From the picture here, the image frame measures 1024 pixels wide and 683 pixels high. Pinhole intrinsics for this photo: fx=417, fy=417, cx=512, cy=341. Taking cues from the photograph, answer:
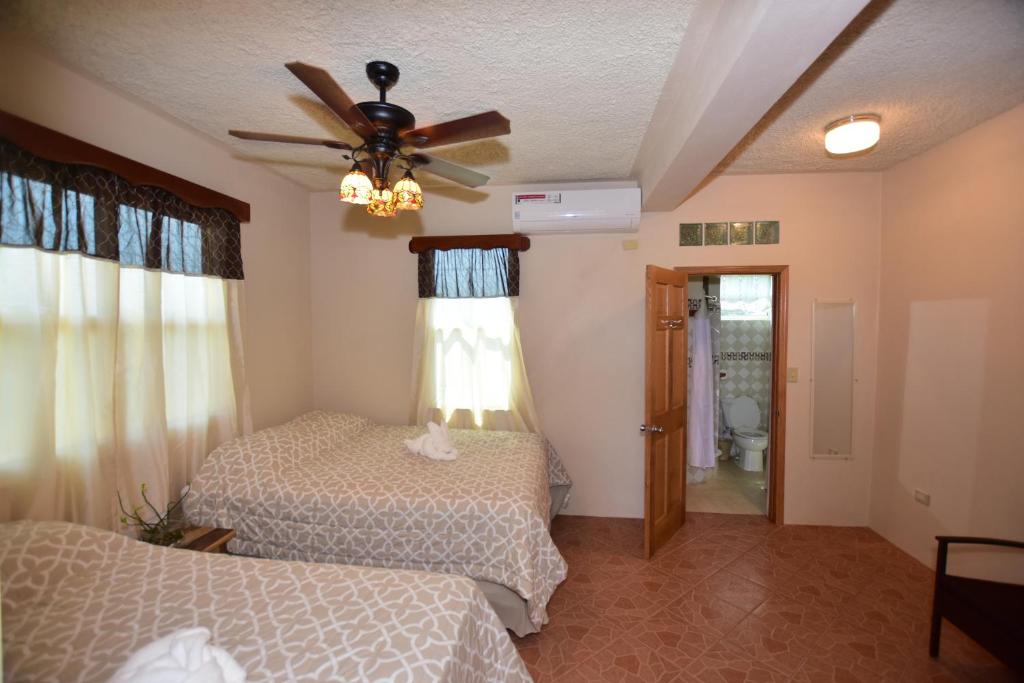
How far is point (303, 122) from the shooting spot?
2336mm

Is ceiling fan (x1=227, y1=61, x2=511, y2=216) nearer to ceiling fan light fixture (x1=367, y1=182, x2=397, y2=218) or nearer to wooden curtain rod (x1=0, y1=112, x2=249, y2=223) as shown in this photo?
ceiling fan light fixture (x1=367, y1=182, x2=397, y2=218)

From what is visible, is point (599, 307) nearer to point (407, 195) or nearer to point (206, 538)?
point (407, 195)

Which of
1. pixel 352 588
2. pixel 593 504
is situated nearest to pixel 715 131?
pixel 352 588

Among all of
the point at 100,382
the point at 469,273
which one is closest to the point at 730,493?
the point at 469,273

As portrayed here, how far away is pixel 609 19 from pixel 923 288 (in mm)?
2727

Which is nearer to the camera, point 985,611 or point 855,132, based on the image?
point 985,611

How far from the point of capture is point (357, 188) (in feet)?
5.42

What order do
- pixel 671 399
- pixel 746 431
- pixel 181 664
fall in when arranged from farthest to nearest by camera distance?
pixel 746 431, pixel 671 399, pixel 181 664

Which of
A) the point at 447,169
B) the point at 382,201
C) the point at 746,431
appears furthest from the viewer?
the point at 746,431

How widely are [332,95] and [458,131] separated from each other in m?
0.46

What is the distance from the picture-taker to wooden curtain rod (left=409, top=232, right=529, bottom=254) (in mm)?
3296

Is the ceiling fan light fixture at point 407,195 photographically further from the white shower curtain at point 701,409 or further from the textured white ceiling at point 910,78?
the white shower curtain at point 701,409

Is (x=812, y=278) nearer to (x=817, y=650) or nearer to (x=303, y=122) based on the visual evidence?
(x=817, y=650)

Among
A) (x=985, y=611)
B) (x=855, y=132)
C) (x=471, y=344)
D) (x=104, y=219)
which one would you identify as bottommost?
(x=985, y=611)
